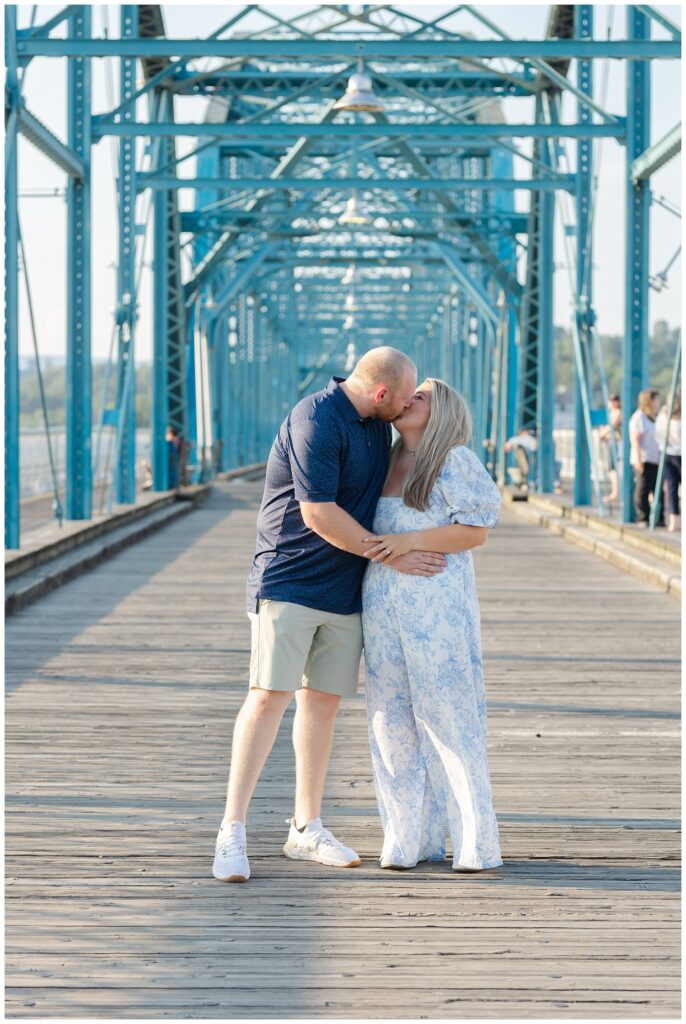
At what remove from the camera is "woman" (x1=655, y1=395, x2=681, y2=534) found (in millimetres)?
13734

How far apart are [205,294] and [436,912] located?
28998mm

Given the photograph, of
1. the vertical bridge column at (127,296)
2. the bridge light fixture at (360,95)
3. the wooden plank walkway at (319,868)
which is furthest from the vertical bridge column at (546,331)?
the wooden plank walkway at (319,868)

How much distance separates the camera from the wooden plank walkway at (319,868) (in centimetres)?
348

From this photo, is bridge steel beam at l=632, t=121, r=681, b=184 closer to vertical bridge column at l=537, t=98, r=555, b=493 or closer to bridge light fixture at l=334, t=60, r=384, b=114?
bridge light fixture at l=334, t=60, r=384, b=114

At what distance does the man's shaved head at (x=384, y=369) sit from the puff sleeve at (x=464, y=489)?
0.24 m


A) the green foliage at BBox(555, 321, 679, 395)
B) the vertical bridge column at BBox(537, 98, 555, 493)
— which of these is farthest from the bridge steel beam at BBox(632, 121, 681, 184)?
the green foliage at BBox(555, 321, 679, 395)

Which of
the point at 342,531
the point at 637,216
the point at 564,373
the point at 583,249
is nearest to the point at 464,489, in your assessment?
the point at 342,531

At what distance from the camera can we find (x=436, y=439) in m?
4.24

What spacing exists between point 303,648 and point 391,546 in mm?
374

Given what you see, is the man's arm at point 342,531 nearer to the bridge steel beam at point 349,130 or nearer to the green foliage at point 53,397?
the bridge steel beam at point 349,130

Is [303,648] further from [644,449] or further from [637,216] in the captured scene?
[637,216]

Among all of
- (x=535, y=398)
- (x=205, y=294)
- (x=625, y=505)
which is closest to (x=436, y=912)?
(x=625, y=505)

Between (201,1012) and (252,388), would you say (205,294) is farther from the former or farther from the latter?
(201,1012)

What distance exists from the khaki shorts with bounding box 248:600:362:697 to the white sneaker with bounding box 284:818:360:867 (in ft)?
1.29
